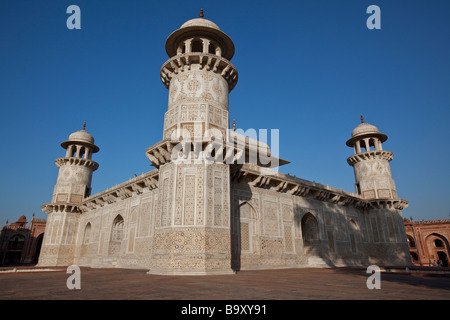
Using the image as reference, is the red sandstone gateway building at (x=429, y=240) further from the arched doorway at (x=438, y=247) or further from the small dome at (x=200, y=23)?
the small dome at (x=200, y=23)

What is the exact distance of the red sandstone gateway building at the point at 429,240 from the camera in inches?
1438

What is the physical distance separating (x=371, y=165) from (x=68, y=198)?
27.1 m

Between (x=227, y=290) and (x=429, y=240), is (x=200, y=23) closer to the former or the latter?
(x=227, y=290)

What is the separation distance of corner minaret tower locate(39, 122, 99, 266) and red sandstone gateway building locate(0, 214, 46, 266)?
19009 millimetres

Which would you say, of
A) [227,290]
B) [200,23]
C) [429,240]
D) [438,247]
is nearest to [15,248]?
[200,23]

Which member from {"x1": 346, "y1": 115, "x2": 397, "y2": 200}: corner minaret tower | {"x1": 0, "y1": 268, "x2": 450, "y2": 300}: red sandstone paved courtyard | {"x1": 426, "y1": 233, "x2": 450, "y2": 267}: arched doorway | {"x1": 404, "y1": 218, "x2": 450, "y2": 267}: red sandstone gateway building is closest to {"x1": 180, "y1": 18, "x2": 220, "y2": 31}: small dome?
{"x1": 0, "y1": 268, "x2": 450, "y2": 300}: red sandstone paved courtyard

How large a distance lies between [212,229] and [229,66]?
8298 millimetres

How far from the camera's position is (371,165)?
78.2 feet

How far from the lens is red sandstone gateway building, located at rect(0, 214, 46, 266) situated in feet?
125

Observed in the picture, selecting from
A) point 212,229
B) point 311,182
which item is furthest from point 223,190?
point 311,182

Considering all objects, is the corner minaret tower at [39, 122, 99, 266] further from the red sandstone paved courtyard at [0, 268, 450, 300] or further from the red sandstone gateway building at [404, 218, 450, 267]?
the red sandstone gateway building at [404, 218, 450, 267]
